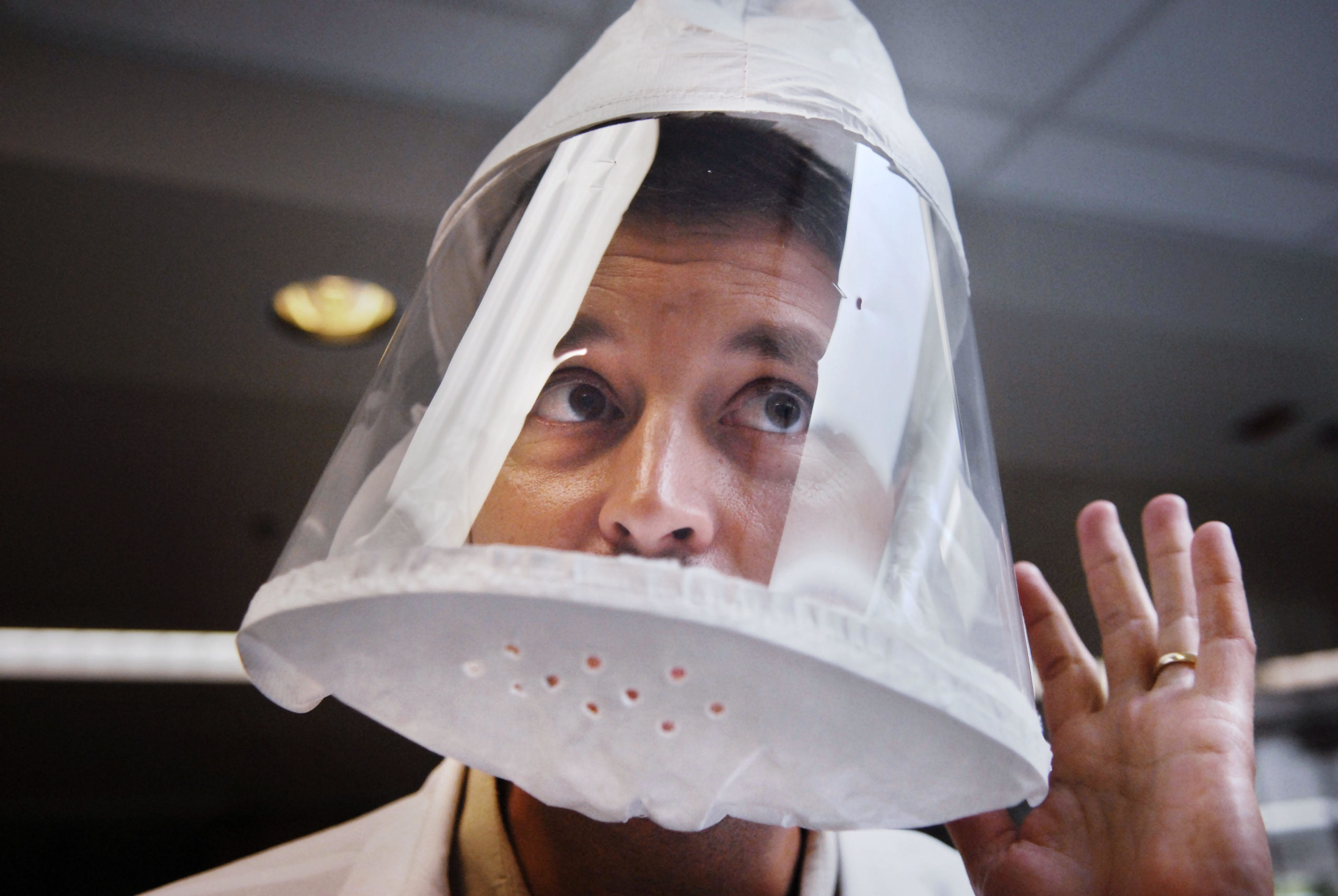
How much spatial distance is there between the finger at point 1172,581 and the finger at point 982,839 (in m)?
0.16

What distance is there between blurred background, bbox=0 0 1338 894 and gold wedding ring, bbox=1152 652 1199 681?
490 millimetres

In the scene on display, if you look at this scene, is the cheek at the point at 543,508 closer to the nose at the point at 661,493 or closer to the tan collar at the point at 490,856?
the nose at the point at 661,493

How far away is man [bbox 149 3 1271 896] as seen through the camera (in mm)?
493

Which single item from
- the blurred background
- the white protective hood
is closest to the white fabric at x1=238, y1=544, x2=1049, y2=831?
the white protective hood

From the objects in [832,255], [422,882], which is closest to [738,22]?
[832,255]

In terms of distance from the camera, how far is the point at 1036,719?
1.58 ft

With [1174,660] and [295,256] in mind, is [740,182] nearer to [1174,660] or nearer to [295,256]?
[1174,660]

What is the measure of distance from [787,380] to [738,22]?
11.7 inches

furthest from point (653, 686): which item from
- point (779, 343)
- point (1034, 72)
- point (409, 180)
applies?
point (1034, 72)

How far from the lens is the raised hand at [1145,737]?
573mm

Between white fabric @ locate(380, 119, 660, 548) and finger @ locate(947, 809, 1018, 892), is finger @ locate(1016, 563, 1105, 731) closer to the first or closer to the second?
finger @ locate(947, 809, 1018, 892)

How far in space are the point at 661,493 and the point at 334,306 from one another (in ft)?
2.31

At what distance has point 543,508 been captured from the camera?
52 centimetres

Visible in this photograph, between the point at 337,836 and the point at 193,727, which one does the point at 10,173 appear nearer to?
the point at 193,727
